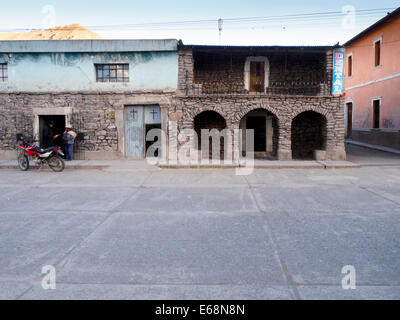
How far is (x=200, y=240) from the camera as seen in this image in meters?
4.82

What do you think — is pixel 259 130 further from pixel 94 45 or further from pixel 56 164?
pixel 56 164

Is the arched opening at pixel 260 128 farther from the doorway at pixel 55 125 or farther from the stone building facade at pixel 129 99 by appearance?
the doorway at pixel 55 125

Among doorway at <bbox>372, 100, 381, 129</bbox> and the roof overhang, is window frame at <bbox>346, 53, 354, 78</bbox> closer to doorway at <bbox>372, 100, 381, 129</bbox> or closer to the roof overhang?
doorway at <bbox>372, 100, 381, 129</bbox>

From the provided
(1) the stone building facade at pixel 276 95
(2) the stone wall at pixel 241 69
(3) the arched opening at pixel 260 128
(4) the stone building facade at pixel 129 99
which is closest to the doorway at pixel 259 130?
(3) the arched opening at pixel 260 128

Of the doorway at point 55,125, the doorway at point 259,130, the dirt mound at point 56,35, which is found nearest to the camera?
the doorway at point 55,125

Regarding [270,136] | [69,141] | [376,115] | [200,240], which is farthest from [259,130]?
[200,240]

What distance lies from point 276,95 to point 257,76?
7.35 ft

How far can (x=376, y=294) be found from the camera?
3.19m

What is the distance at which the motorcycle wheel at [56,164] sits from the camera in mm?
12461

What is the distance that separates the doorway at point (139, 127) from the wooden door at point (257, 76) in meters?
5.00

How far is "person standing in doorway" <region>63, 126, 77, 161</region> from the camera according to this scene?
1491 centimetres

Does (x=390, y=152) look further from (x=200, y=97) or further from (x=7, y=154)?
(x=7, y=154)

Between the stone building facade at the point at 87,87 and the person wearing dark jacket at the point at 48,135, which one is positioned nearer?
the stone building facade at the point at 87,87

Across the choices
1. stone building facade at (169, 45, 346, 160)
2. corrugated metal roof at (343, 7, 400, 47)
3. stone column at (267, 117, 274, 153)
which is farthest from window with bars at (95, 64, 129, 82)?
corrugated metal roof at (343, 7, 400, 47)
